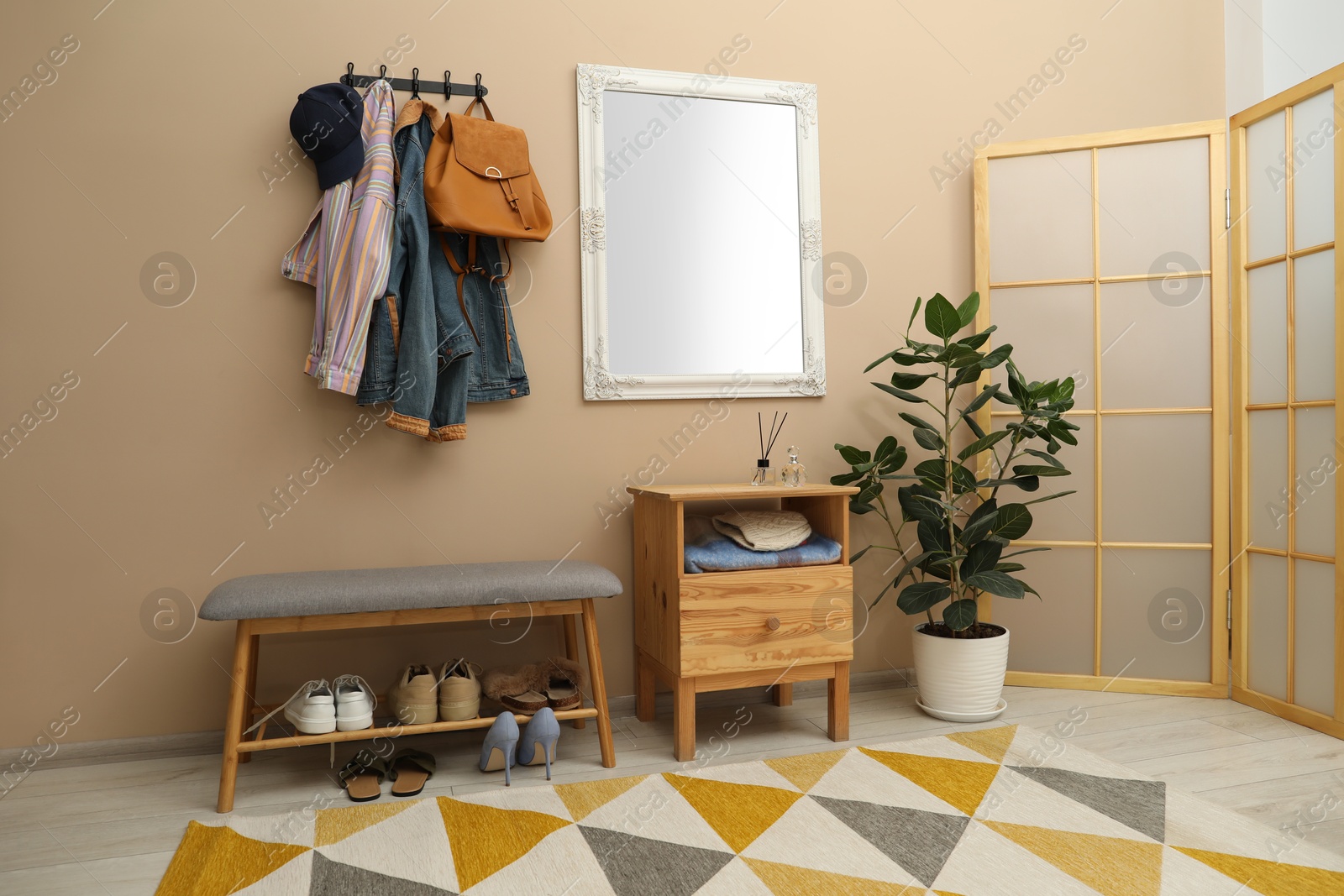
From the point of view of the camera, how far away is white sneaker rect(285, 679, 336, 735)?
6.66 ft

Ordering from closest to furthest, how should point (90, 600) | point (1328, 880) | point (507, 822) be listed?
1. point (1328, 880)
2. point (507, 822)
3. point (90, 600)

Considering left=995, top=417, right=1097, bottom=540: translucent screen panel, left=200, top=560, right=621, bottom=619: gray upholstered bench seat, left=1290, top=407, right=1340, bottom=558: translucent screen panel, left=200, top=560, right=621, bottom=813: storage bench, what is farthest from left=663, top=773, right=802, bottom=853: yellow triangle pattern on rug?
left=1290, top=407, right=1340, bottom=558: translucent screen panel

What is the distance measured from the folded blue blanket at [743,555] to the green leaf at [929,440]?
471 mm

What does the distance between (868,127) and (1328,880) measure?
92.8 inches

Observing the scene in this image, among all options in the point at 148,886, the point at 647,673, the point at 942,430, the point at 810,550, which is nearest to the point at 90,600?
the point at 148,886

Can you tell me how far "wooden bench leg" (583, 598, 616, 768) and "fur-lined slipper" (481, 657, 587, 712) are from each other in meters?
0.11

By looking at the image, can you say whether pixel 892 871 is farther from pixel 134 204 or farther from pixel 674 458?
pixel 134 204

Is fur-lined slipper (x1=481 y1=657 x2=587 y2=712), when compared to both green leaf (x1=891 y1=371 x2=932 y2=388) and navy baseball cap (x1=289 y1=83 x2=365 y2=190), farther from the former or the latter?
navy baseball cap (x1=289 y1=83 x2=365 y2=190)

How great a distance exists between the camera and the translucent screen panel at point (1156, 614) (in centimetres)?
279

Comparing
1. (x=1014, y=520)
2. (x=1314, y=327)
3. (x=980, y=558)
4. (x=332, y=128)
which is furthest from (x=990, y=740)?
(x=332, y=128)

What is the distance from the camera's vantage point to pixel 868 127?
290 centimetres

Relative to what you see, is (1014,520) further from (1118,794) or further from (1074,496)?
(1118,794)

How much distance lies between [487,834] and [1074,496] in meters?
2.13

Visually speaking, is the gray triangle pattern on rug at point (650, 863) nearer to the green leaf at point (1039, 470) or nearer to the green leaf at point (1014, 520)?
the green leaf at point (1014, 520)
